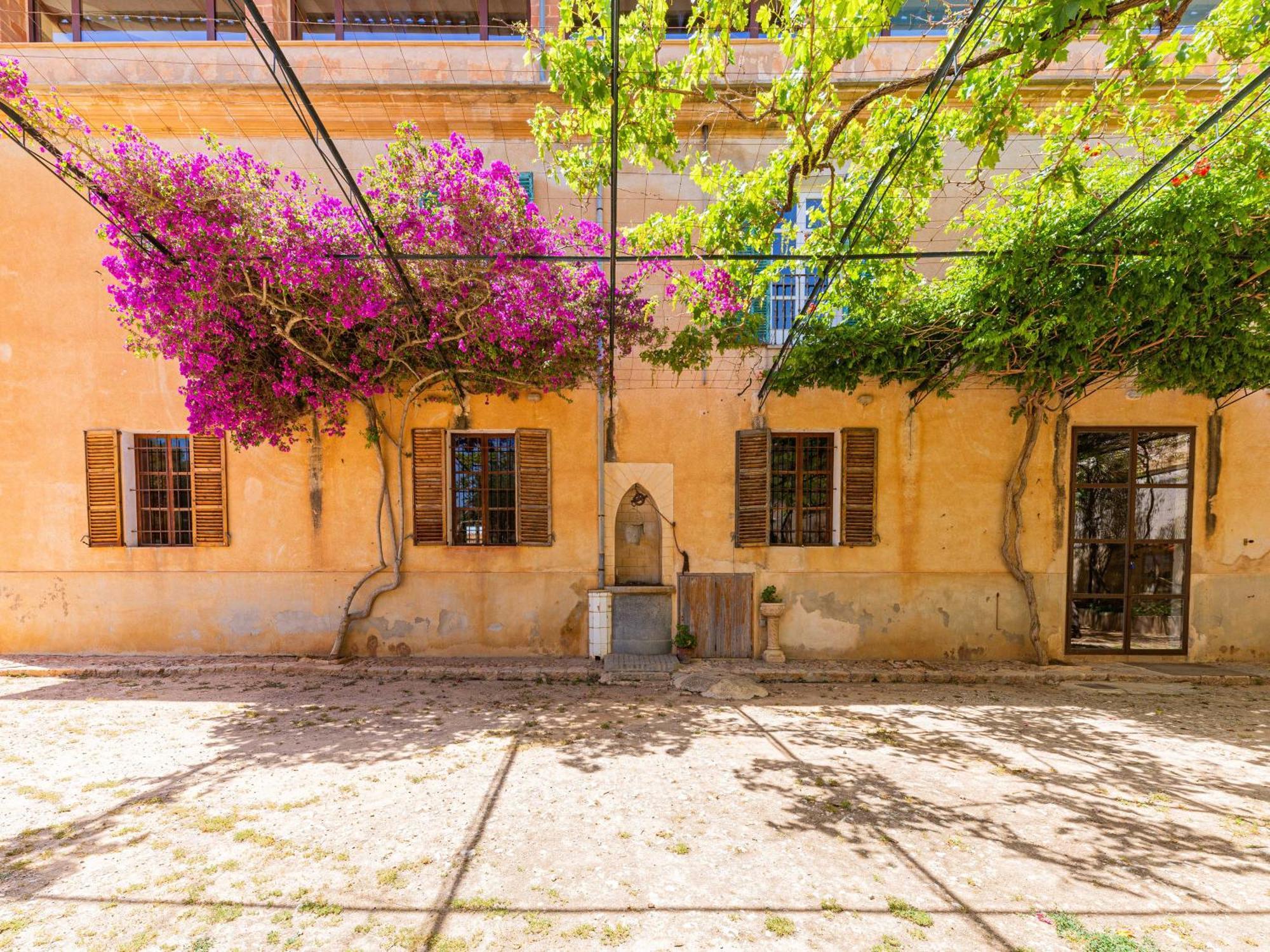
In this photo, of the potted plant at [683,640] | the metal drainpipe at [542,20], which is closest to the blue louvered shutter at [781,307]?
the metal drainpipe at [542,20]

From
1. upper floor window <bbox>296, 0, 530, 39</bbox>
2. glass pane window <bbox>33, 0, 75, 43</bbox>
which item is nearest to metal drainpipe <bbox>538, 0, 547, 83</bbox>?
upper floor window <bbox>296, 0, 530, 39</bbox>

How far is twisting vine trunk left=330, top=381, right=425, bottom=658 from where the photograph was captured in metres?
6.97

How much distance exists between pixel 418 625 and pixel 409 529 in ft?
4.37

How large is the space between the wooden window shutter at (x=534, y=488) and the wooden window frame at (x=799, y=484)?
3.07m

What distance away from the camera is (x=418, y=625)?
711cm

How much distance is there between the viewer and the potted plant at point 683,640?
22.9 feet

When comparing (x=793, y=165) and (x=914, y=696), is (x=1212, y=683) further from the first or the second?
(x=793, y=165)

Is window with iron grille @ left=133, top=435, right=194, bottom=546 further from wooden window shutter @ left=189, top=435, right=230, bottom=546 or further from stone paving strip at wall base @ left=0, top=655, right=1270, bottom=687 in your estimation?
stone paving strip at wall base @ left=0, top=655, right=1270, bottom=687

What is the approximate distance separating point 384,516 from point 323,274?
3202 mm

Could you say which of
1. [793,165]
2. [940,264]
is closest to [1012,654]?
[940,264]

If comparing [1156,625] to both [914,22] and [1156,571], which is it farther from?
[914,22]

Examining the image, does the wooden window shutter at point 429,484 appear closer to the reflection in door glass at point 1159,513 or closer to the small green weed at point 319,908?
the small green weed at point 319,908

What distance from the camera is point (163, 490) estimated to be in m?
7.26

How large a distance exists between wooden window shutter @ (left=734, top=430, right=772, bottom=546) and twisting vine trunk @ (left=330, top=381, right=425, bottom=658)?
4.57 m
